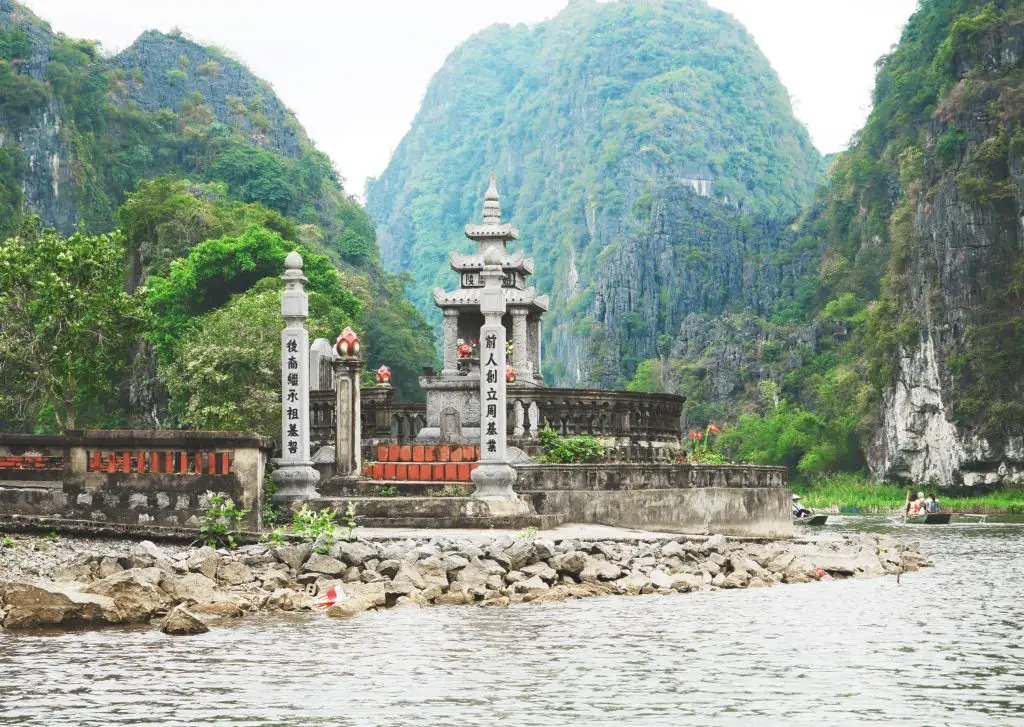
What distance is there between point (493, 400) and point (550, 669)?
11.3 metres

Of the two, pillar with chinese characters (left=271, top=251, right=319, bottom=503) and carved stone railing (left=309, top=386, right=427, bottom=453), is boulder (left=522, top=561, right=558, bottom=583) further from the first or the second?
carved stone railing (left=309, top=386, right=427, bottom=453)

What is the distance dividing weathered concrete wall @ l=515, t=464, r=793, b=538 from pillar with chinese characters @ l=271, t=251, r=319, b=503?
4.19 metres

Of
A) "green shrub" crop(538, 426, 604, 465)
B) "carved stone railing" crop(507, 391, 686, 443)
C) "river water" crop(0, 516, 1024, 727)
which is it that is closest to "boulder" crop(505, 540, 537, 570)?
"river water" crop(0, 516, 1024, 727)

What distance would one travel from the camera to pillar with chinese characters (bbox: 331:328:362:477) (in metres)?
28.7

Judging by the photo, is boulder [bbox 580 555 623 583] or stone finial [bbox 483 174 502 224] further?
stone finial [bbox 483 174 502 224]

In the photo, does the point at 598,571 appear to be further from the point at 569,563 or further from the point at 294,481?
the point at 294,481

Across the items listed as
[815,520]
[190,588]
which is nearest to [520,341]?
[815,520]

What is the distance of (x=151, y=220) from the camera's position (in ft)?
229

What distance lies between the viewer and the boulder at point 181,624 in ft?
62.0

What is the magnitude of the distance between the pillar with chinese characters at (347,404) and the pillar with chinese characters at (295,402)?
1177 millimetres

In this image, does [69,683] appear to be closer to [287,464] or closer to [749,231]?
[287,464]

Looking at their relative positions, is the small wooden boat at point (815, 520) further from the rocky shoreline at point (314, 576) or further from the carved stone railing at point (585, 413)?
the rocky shoreline at point (314, 576)

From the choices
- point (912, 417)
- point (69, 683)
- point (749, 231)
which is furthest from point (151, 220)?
point (749, 231)

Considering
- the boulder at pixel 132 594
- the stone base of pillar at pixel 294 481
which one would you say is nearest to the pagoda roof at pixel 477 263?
the stone base of pillar at pixel 294 481
